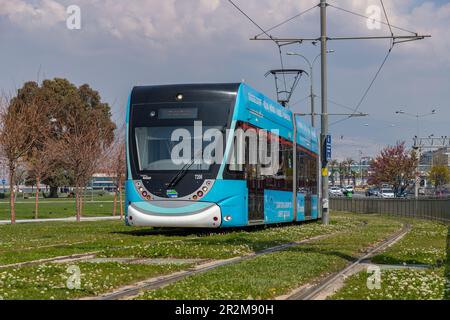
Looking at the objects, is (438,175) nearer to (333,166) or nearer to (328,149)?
(333,166)

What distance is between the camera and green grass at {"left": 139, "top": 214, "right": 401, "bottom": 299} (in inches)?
344

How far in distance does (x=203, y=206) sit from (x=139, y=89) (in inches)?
138

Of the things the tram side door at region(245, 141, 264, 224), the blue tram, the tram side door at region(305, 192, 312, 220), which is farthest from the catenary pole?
the blue tram

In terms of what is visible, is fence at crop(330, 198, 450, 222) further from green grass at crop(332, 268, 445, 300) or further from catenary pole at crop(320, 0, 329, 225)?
green grass at crop(332, 268, 445, 300)

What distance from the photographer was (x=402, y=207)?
5075 cm

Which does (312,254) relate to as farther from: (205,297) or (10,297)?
(10,297)

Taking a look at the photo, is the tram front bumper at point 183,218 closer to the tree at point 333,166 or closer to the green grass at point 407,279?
the green grass at point 407,279

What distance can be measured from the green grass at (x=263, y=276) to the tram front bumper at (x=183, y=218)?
350cm

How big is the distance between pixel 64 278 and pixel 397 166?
276ft

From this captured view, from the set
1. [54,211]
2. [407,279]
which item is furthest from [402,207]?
[407,279]

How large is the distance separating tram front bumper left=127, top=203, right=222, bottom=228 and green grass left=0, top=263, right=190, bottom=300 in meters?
6.40

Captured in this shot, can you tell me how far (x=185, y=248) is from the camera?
15.0 meters

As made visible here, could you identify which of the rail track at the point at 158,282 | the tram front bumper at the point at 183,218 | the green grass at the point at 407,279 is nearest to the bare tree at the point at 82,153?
the tram front bumper at the point at 183,218
